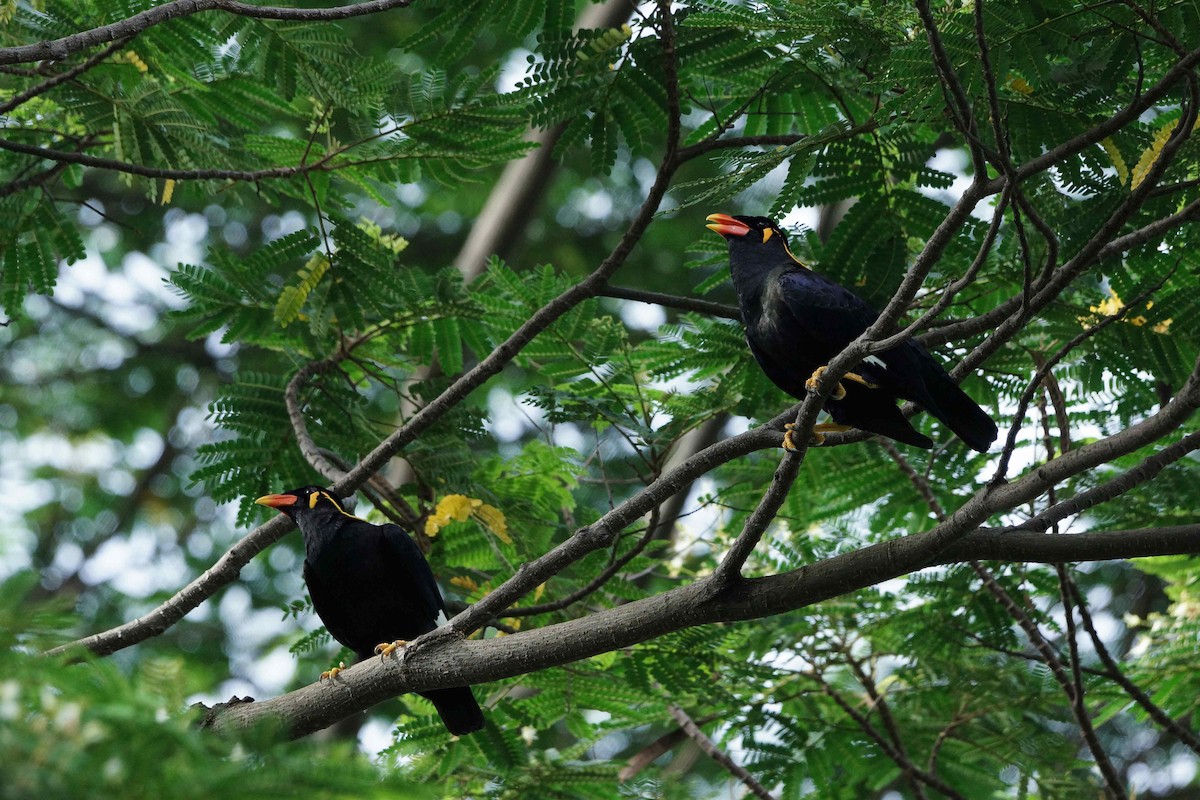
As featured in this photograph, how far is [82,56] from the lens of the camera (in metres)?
5.59

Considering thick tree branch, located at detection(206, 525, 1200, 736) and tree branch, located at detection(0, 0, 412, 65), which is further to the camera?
tree branch, located at detection(0, 0, 412, 65)

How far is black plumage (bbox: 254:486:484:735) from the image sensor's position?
18.9 feet

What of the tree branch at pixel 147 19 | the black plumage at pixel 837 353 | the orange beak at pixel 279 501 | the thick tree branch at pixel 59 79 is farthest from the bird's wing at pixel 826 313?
the thick tree branch at pixel 59 79

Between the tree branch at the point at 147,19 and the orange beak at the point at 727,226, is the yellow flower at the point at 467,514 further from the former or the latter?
the tree branch at the point at 147,19

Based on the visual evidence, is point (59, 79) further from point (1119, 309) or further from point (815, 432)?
point (1119, 309)

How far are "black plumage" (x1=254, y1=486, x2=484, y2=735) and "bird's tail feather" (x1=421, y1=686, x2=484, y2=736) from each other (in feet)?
1.68

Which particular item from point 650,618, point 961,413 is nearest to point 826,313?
point 961,413

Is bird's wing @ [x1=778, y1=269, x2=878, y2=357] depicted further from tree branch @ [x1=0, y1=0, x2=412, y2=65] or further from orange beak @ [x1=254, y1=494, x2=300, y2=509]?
orange beak @ [x1=254, y1=494, x2=300, y2=509]

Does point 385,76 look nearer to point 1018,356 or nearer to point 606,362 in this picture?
point 606,362

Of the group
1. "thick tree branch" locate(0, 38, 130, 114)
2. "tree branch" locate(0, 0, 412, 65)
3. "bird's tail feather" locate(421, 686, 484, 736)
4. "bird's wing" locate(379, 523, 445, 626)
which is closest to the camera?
"tree branch" locate(0, 0, 412, 65)

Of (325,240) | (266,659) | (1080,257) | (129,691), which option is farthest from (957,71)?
(266,659)

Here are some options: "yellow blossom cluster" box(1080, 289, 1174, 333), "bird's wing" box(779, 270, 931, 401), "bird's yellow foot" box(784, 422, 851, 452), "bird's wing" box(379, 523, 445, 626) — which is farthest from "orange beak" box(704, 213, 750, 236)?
"bird's wing" box(379, 523, 445, 626)

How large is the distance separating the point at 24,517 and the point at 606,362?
8.38 meters

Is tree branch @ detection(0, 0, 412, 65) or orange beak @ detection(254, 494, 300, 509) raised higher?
tree branch @ detection(0, 0, 412, 65)
